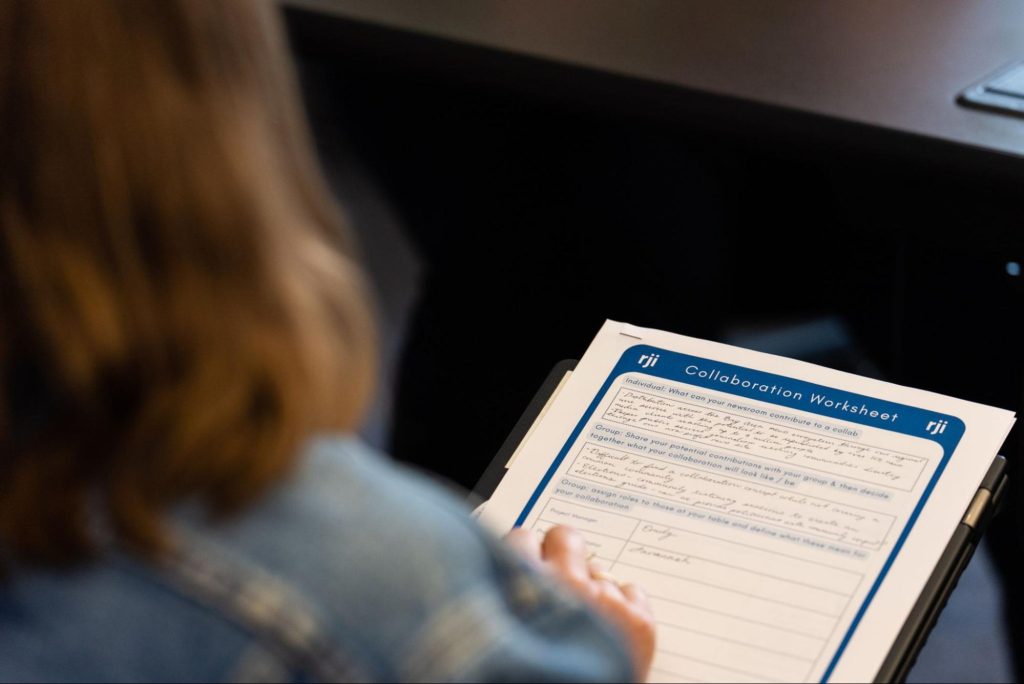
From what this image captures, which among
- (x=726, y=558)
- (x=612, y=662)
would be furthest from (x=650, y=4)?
(x=612, y=662)

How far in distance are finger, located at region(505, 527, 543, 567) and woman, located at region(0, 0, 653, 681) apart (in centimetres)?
13

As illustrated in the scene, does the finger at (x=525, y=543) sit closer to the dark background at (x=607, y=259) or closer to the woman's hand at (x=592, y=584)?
the woman's hand at (x=592, y=584)

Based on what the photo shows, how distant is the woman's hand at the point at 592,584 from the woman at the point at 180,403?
0.37 ft

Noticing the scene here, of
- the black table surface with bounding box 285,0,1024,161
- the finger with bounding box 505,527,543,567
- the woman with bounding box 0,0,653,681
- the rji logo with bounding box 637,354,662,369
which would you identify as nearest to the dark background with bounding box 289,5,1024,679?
the black table surface with bounding box 285,0,1024,161

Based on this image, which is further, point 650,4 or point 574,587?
point 650,4

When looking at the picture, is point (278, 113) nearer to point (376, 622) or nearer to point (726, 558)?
point (376, 622)

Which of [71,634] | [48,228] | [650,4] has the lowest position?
[71,634]

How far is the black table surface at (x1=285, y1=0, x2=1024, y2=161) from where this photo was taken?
1.00m

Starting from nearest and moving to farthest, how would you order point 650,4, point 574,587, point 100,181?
1. point 100,181
2. point 574,587
3. point 650,4

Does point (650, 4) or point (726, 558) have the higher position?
A: point (650, 4)

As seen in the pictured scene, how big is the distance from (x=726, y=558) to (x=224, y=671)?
10.1 inches

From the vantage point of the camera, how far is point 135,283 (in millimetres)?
434

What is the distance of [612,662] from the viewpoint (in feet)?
1.70

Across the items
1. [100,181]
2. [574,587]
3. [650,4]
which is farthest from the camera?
[650,4]
